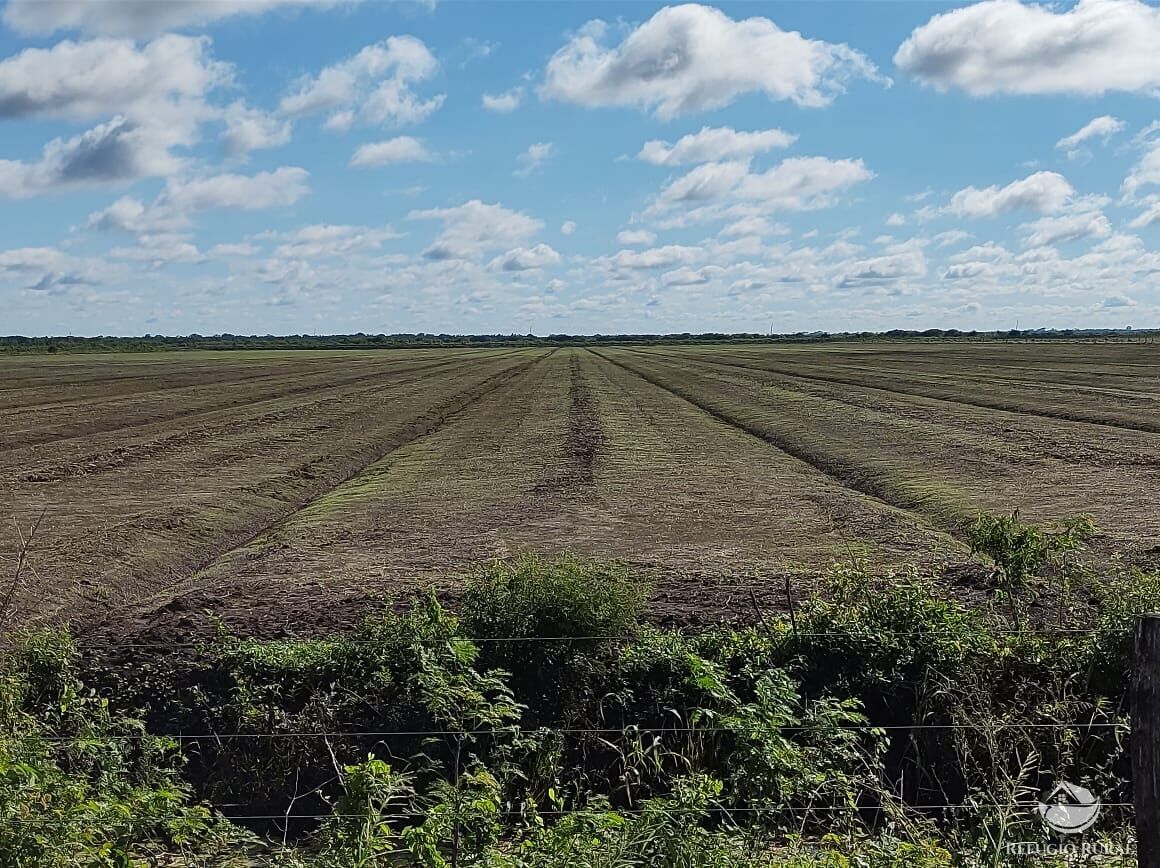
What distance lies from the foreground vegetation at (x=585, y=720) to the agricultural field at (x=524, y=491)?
7.61ft

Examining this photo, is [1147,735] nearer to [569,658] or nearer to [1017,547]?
[569,658]

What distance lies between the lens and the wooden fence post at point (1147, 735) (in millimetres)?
4188

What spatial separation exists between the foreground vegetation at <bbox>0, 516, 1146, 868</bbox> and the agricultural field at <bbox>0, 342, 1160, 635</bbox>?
7.61 feet

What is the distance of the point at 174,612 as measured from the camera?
12.6 metres

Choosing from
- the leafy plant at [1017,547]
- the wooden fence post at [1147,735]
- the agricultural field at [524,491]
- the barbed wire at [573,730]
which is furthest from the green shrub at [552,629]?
the wooden fence post at [1147,735]

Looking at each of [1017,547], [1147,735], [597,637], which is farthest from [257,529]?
[1147,735]

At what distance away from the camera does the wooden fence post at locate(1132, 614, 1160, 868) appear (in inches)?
165

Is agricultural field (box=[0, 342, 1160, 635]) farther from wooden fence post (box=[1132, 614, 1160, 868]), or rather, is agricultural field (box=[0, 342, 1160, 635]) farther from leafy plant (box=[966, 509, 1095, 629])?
wooden fence post (box=[1132, 614, 1160, 868])

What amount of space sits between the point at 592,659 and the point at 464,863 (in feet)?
11.0

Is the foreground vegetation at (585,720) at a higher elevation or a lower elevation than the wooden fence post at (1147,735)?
lower

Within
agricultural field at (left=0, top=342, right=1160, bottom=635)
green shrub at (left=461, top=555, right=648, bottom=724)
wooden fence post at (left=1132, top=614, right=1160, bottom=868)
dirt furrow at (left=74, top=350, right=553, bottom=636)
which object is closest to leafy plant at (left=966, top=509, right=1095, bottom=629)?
agricultural field at (left=0, top=342, right=1160, bottom=635)

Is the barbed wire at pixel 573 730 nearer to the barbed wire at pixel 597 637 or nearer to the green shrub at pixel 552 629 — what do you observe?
the green shrub at pixel 552 629

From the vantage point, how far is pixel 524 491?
75.4 ft

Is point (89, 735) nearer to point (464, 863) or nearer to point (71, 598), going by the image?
point (464, 863)
